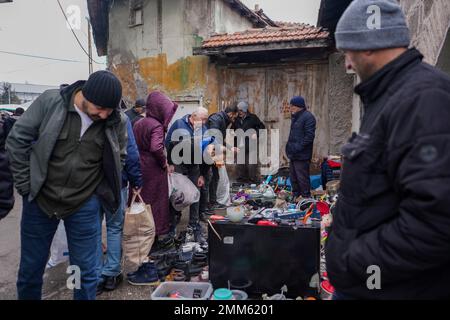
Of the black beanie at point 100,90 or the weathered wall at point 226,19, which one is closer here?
the black beanie at point 100,90

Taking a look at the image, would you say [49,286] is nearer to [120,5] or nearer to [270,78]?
[270,78]

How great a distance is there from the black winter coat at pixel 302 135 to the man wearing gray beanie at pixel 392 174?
569 centimetres

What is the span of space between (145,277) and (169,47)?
8.04m

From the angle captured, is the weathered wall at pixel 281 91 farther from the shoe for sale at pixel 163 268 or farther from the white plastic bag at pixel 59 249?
the white plastic bag at pixel 59 249

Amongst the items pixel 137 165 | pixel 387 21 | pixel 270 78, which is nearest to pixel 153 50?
pixel 270 78

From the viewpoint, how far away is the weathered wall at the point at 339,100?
343 inches

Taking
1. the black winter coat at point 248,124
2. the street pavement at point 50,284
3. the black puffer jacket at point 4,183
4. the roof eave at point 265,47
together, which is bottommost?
the street pavement at point 50,284

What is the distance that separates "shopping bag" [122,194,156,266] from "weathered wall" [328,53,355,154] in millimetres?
6036

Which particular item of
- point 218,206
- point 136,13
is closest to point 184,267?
point 218,206

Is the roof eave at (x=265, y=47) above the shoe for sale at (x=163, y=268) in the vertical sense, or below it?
above

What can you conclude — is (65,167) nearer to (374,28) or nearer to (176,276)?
(176,276)

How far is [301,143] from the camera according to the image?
23.7ft

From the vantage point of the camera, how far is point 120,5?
38.0ft

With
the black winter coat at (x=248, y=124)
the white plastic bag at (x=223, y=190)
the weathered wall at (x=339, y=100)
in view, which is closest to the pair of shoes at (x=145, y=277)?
the white plastic bag at (x=223, y=190)
